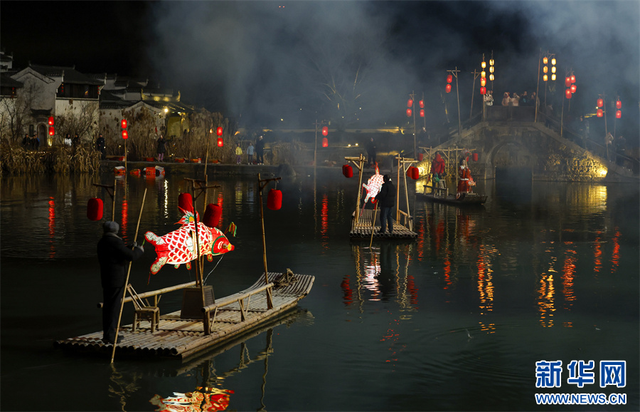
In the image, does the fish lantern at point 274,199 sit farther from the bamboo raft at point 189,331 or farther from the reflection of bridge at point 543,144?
the reflection of bridge at point 543,144

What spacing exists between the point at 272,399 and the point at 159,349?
1804 mm

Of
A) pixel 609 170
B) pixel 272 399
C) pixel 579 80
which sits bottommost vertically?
pixel 272 399

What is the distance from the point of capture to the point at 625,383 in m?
8.66

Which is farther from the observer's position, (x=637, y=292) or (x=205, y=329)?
(x=637, y=292)

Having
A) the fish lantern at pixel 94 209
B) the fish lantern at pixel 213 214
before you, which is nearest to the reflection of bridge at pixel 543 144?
the fish lantern at pixel 213 214

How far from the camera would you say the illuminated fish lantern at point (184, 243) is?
9883 mm

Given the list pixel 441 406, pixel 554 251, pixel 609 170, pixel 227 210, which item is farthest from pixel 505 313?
pixel 609 170

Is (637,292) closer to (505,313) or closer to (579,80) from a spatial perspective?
(505,313)

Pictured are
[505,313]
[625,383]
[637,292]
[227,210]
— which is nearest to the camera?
[625,383]

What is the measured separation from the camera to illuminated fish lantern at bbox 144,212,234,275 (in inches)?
389

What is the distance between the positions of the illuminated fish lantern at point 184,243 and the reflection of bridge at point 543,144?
35.2 meters

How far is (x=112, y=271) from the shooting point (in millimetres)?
9375

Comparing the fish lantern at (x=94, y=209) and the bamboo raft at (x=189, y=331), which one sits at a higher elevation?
the fish lantern at (x=94, y=209)

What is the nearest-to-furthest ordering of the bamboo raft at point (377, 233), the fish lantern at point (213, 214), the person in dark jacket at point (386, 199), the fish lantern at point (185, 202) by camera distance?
the fish lantern at point (213, 214) < the fish lantern at point (185, 202) < the person in dark jacket at point (386, 199) < the bamboo raft at point (377, 233)
